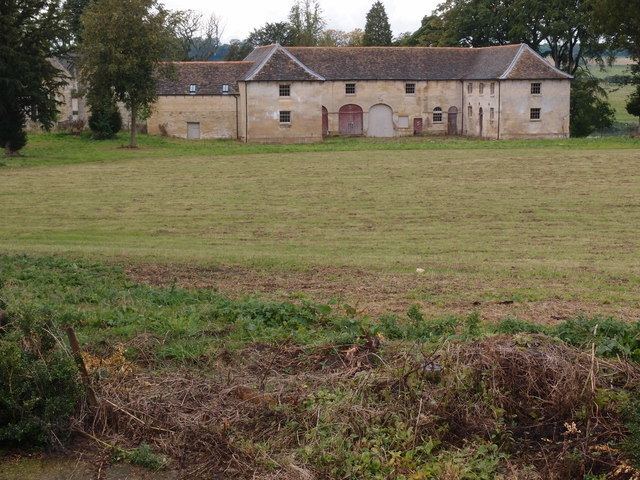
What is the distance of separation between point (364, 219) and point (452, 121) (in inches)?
1995

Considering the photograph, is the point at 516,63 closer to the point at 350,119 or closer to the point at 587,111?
the point at 587,111

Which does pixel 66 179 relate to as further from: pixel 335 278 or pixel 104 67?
pixel 335 278

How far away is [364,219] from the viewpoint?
89.1ft

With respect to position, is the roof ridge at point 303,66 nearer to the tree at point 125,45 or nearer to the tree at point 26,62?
the tree at point 125,45

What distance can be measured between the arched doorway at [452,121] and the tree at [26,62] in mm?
35139

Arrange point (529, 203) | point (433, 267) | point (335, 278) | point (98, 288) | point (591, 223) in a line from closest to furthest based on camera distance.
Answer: point (98, 288) < point (335, 278) < point (433, 267) < point (591, 223) < point (529, 203)

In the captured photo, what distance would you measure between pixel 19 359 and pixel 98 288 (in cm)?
525

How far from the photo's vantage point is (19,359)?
722 cm

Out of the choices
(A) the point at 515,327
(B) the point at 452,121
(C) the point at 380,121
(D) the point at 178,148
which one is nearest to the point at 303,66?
(C) the point at 380,121

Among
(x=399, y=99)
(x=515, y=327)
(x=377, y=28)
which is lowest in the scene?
(x=515, y=327)

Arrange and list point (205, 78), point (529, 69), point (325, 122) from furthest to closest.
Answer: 1. point (325, 122)
2. point (205, 78)
3. point (529, 69)

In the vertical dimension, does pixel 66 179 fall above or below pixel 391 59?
below

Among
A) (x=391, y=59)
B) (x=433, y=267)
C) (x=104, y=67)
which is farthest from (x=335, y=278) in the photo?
(x=391, y=59)

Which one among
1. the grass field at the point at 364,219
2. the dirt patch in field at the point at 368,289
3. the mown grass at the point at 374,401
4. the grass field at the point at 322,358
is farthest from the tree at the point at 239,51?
the mown grass at the point at 374,401
